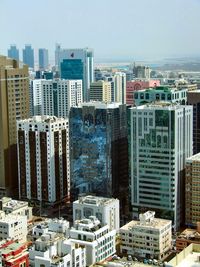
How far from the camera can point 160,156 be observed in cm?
850

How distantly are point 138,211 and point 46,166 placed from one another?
6.50 ft

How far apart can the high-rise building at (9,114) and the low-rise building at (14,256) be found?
4346mm

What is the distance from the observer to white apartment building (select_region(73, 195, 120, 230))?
25.1ft

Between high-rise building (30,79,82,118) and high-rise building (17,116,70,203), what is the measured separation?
5878 mm

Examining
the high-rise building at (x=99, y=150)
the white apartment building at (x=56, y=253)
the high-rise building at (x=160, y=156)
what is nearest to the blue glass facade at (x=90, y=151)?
the high-rise building at (x=99, y=150)

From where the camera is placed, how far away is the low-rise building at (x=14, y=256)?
5.79 m

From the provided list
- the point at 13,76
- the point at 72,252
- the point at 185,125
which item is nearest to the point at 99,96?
the point at 13,76

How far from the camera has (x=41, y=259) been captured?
5.75 metres

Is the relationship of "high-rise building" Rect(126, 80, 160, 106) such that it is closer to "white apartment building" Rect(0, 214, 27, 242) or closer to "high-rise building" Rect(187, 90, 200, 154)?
"high-rise building" Rect(187, 90, 200, 154)

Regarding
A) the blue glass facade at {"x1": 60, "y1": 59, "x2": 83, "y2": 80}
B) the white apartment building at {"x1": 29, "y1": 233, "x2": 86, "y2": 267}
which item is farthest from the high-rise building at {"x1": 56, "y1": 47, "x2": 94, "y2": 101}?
the white apartment building at {"x1": 29, "y1": 233, "x2": 86, "y2": 267}

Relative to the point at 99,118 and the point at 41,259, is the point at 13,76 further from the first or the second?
the point at 41,259

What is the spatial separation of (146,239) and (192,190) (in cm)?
141

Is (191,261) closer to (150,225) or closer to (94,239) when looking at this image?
(94,239)

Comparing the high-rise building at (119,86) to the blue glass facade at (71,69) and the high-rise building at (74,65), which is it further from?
the blue glass facade at (71,69)
